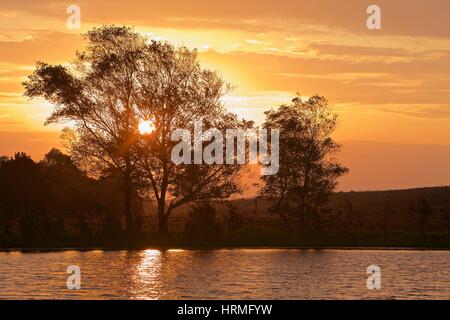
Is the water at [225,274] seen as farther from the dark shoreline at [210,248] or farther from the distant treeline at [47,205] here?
the distant treeline at [47,205]

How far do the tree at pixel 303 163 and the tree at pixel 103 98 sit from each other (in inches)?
560

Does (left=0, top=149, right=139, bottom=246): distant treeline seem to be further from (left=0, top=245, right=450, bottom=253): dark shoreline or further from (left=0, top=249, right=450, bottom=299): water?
(left=0, top=249, right=450, bottom=299): water

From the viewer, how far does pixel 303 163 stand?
3135 inches

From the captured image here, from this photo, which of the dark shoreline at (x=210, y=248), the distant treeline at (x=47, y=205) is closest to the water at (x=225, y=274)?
the dark shoreline at (x=210, y=248)

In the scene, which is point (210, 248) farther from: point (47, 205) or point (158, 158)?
point (47, 205)

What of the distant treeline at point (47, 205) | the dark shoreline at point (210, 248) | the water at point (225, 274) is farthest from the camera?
the distant treeline at point (47, 205)

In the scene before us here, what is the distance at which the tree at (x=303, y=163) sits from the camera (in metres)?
78.9

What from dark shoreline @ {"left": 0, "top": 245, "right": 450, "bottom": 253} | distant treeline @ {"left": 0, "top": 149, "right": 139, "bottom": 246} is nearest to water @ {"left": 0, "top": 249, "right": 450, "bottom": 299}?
dark shoreline @ {"left": 0, "top": 245, "right": 450, "bottom": 253}

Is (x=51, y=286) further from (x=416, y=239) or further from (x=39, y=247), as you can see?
(x=416, y=239)

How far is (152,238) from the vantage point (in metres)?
74.1

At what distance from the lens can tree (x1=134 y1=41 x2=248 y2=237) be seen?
246 feet

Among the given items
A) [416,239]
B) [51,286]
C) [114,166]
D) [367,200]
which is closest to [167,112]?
[114,166]

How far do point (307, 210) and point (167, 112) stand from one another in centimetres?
1605

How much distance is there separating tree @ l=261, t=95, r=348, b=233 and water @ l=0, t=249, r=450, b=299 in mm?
13005
